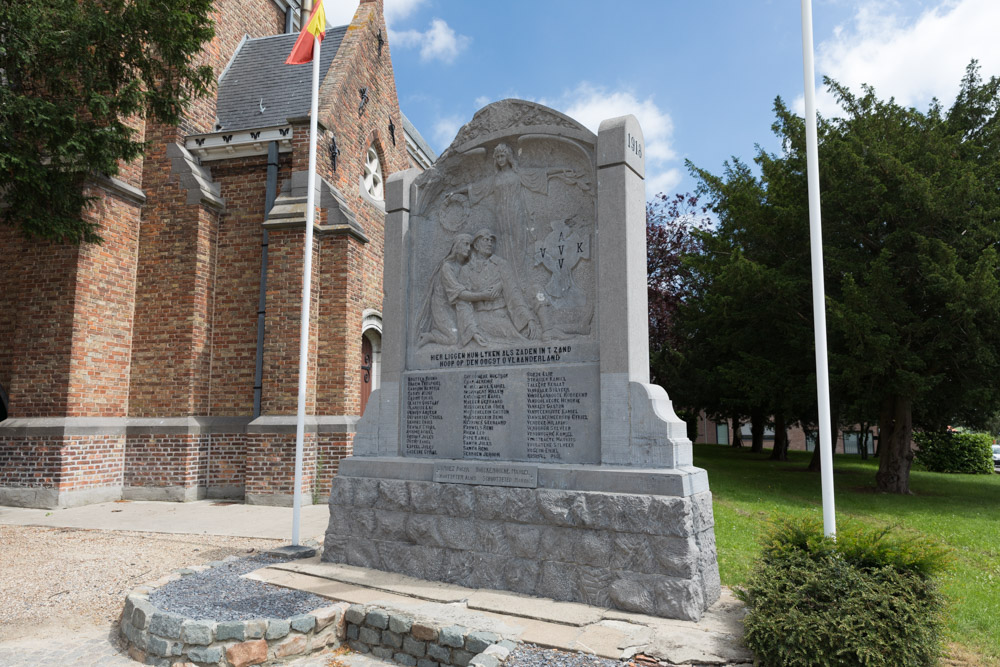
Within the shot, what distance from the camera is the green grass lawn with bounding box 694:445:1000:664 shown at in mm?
5227

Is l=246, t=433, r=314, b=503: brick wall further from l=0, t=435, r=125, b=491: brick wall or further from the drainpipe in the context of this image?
l=0, t=435, r=125, b=491: brick wall

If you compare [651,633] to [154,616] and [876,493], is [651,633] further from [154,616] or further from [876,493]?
[876,493]

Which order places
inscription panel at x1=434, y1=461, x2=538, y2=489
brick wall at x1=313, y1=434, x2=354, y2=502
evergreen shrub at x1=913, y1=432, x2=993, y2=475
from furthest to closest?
evergreen shrub at x1=913, y1=432, x2=993, y2=475
brick wall at x1=313, y1=434, x2=354, y2=502
inscription panel at x1=434, y1=461, x2=538, y2=489

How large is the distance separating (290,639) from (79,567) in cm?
369

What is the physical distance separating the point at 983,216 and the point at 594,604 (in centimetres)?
1226

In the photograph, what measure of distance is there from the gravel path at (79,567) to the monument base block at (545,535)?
1931 millimetres

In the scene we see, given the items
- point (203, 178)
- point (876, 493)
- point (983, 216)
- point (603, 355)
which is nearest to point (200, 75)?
point (203, 178)

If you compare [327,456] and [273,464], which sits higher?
[327,456]

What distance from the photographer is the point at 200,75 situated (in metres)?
10.4

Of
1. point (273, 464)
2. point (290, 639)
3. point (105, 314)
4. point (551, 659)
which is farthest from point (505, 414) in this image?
point (105, 314)

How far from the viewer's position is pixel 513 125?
620 centimetres

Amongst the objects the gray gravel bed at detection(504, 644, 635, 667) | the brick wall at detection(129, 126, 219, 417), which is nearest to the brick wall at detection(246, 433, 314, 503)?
the brick wall at detection(129, 126, 219, 417)

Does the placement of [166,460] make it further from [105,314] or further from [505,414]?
[505,414]

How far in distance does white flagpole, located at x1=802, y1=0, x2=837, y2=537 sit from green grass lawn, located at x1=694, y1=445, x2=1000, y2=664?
461 mm
